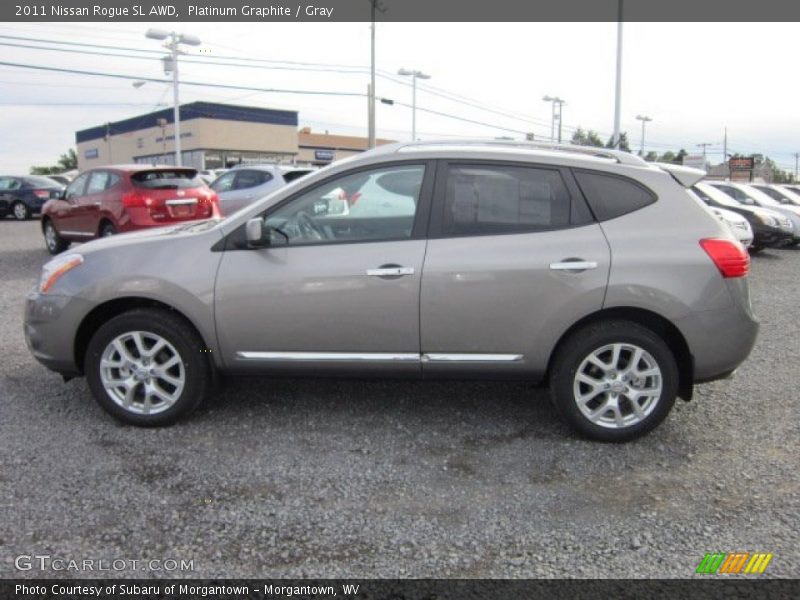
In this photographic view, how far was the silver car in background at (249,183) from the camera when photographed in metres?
13.5

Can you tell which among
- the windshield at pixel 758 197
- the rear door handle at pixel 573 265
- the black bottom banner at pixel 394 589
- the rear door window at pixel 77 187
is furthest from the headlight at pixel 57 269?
the windshield at pixel 758 197

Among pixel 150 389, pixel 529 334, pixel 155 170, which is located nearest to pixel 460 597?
pixel 529 334

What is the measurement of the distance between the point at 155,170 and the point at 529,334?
8.46 m

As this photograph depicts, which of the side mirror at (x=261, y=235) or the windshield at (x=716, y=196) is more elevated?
the windshield at (x=716, y=196)

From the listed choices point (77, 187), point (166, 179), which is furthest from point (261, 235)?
point (77, 187)

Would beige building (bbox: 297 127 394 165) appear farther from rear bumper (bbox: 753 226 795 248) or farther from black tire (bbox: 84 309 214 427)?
black tire (bbox: 84 309 214 427)

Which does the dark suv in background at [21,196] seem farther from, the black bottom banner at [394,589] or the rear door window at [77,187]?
the black bottom banner at [394,589]

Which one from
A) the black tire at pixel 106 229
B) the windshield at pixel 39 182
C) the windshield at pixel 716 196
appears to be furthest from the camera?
the windshield at pixel 39 182

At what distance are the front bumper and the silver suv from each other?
0.05 ft

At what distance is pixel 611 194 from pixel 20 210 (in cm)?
2158

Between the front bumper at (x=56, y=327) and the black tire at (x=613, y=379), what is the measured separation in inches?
114

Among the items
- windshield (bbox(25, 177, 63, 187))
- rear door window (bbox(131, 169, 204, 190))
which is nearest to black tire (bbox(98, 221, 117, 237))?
rear door window (bbox(131, 169, 204, 190))

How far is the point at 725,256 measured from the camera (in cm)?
396

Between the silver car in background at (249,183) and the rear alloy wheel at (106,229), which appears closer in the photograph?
the rear alloy wheel at (106,229)
